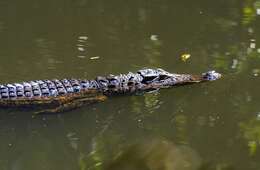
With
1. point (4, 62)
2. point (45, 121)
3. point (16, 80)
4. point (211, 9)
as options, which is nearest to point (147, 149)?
point (45, 121)

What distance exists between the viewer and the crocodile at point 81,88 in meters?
5.54

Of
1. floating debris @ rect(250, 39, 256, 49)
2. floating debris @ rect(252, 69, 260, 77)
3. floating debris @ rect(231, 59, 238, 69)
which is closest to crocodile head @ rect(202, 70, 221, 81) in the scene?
floating debris @ rect(231, 59, 238, 69)

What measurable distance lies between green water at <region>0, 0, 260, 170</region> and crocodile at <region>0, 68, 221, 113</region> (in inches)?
4.3

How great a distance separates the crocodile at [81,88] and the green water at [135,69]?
0.11 meters

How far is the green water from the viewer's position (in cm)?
491

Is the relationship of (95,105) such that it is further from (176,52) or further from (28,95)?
(176,52)

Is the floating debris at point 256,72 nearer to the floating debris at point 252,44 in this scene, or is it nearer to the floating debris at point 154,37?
the floating debris at point 252,44

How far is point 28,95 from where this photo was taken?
5.56 metres

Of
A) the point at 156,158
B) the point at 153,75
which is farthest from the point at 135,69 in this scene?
the point at 156,158

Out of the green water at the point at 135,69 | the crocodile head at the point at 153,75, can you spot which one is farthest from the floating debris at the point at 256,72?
the crocodile head at the point at 153,75

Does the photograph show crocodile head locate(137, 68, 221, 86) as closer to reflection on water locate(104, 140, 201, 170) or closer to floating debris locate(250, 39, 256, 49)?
floating debris locate(250, 39, 256, 49)

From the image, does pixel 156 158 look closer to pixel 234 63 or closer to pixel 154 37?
pixel 234 63

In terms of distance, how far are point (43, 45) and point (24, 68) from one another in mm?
596

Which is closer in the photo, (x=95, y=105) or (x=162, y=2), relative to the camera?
(x=95, y=105)
